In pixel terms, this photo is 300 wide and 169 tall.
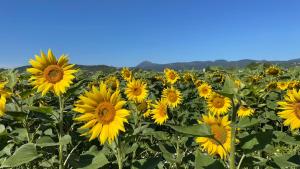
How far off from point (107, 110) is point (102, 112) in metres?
0.05

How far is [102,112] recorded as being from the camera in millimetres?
4223

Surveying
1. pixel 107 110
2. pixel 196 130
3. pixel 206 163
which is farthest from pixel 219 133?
pixel 196 130

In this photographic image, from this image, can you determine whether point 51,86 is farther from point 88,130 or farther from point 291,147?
point 291,147

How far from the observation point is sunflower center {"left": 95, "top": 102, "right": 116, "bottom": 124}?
13.7 feet

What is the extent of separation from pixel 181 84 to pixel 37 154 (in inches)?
468

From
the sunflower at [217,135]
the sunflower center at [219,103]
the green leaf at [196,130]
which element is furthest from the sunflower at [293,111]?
the sunflower center at [219,103]

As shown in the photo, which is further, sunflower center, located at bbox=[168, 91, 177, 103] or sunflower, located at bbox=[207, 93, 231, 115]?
sunflower center, located at bbox=[168, 91, 177, 103]

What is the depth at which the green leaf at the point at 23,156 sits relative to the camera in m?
4.20

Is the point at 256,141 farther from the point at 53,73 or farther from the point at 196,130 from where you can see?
the point at 53,73

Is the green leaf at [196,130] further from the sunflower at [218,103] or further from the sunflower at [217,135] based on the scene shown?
the sunflower at [218,103]

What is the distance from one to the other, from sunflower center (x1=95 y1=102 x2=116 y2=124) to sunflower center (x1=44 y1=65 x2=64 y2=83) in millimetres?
1384

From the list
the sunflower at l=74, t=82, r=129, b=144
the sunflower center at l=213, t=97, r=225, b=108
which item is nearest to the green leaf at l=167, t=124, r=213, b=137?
the sunflower at l=74, t=82, r=129, b=144

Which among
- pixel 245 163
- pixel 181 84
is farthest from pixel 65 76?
pixel 181 84

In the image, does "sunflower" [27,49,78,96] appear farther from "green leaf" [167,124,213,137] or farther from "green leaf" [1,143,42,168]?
"green leaf" [167,124,213,137]
